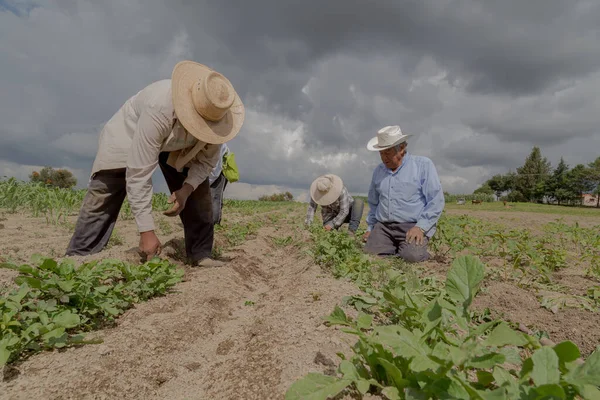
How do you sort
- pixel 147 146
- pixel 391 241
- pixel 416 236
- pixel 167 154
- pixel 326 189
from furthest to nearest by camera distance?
pixel 326 189 → pixel 391 241 → pixel 416 236 → pixel 167 154 → pixel 147 146

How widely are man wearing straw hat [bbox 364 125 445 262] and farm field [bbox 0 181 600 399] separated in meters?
1.06

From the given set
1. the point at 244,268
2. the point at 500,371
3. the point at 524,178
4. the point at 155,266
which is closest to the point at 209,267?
the point at 244,268

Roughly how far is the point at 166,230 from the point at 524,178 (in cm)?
8016

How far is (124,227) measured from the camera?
6.48 m

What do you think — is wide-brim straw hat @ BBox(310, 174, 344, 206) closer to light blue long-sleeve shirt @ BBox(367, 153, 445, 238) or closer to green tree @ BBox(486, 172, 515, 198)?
light blue long-sleeve shirt @ BBox(367, 153, 445, 238)

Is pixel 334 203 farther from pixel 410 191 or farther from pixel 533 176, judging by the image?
pixel 533 176

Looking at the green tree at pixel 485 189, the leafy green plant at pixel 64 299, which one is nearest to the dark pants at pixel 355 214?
the leafy green plant at pixel 64 299

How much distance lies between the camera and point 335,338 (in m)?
1.77

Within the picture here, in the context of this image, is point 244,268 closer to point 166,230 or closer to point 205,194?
point 205,194

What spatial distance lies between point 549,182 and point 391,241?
7510 cm

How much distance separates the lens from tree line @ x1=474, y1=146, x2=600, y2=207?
58656 mm

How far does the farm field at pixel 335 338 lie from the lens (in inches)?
42.3


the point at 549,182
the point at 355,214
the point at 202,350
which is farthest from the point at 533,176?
the point at 202,350

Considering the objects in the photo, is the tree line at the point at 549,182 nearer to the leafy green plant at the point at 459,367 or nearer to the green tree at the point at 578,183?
the green tree at the point at 578,183
